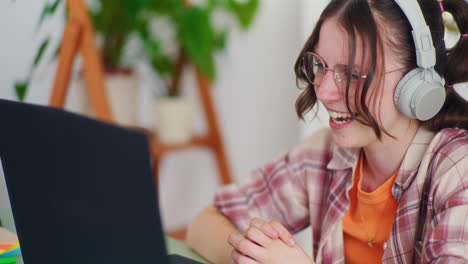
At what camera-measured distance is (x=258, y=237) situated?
0.93 m

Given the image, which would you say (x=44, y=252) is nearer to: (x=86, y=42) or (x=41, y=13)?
(x=41, y=13)

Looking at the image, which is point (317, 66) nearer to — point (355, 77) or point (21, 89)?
point (355, 77)

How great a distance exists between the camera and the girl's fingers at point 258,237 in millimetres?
927

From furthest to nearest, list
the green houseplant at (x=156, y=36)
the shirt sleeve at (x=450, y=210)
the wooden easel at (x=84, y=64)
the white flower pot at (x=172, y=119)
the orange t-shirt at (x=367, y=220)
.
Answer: the white flower pot at (x=172, y=119) → the green houseplant at (x=156, y=36) → the wooden easel at (x=84, y=64) → the orange t-shirt at (x=367, y=220) → the shirt sleeve at (x=450, y=210)

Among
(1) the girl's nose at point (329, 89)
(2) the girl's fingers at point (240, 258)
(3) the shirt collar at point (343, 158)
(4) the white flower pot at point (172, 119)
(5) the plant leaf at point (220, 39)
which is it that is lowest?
(4) the white flower pot at point (172, 119)

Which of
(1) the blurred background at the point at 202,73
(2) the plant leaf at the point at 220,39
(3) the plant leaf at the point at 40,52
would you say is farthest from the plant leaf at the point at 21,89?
(2) the plant leaf at the point at 220,39

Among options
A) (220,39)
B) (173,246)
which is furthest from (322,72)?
Result: (220,39)

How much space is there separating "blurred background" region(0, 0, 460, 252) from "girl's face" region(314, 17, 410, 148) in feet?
3.06

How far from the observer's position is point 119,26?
2111 millimetres

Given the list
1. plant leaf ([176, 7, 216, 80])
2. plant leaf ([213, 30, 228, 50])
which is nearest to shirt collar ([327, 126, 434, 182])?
plant leaf ([176, 7, 216, 80])

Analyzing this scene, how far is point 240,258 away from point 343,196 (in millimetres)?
257

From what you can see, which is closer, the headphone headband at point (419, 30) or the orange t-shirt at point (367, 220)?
the headphone headband at point (419, 30)

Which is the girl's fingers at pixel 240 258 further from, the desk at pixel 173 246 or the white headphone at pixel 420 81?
the white headphone at pixel 420 81

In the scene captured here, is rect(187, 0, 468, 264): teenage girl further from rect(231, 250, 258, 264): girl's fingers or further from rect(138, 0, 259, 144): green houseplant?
rect(138, 0, 259, 144): green houseplant
